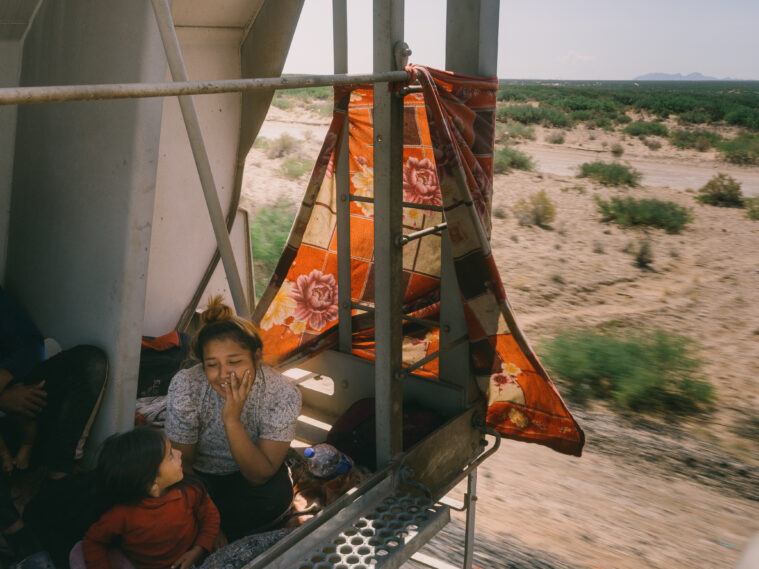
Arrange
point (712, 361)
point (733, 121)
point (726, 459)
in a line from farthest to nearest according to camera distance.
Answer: point (733, 121) → point (712, 361) → point (726, 459)

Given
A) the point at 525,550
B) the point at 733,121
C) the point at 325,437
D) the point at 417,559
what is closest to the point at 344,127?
the point at 325,437

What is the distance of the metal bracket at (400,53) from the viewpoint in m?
2.34

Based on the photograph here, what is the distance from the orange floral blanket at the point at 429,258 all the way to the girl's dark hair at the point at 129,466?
129cm

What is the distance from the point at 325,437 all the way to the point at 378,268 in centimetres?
114

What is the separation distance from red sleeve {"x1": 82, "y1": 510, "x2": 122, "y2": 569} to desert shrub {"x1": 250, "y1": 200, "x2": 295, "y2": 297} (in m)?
6.05

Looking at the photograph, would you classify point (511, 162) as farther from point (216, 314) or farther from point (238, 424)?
point (238, 424)

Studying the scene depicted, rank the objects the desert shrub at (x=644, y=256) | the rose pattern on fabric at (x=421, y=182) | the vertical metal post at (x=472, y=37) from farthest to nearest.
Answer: the desert shrub at (x=644, y=256)
the rose pattern on fabric at (x=421, y=182)
the vertical metal post at (x=472, y=37)

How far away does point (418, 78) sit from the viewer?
2508 millimetres

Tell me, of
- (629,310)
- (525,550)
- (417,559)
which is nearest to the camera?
(417,559)

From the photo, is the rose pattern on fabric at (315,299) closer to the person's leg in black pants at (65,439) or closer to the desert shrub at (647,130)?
the person's leg in black pants at (65,439)

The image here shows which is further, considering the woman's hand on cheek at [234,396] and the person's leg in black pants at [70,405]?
the person's leg in black pants at [70,405]

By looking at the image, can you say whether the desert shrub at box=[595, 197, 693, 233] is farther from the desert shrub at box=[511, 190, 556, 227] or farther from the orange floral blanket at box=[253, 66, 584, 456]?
the orange floral blanket at box=[253, 66, 584, 456]

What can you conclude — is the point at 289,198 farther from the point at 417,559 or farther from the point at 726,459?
the point at 417,559

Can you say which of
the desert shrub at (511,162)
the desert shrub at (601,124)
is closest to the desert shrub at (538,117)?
the desert shrub at (601,124)
